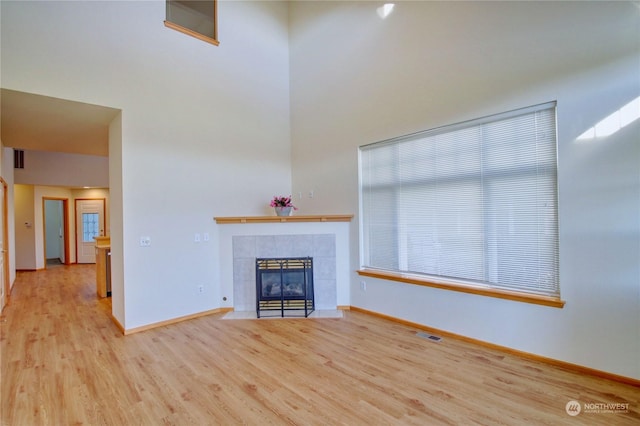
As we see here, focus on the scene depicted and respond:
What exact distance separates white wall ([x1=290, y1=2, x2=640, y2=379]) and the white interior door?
8.86 m

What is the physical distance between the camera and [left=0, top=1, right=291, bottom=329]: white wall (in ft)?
10.3

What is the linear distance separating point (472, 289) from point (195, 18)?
505 centimetres

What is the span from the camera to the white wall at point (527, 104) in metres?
2.31

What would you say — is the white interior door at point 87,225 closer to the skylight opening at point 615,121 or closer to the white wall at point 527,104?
the white wall at point 527,104

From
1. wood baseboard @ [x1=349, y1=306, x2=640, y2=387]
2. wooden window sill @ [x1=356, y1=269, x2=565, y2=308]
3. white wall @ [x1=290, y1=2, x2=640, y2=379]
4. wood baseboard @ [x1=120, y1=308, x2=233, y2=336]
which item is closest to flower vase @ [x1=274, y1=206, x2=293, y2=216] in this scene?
white wall @ [x1=290, y1=2, x2=640, y2=379]

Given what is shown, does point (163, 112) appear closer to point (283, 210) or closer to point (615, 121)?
point (283, 210)

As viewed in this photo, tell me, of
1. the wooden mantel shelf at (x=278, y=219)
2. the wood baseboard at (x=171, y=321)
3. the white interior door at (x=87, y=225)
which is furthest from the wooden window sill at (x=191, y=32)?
the white interior door at (x=87, y=225)

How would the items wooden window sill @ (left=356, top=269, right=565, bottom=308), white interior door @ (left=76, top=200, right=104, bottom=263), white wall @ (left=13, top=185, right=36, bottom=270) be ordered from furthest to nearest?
white interior door @ (left=76, top=200, right=104, bottom=263) → white wall @ (left=13, top=185, right=36, bottom=270) → wooden window sill @ (left=356, top=269, right=565, bottom=308)

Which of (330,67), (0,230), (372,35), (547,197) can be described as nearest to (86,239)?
(0,230)

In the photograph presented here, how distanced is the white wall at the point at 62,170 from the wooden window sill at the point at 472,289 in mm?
7949

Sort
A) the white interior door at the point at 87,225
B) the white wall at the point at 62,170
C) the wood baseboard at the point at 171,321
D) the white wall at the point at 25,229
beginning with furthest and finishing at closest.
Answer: the white interior door at the point at 87,225
the white wall at the point at 25,229
the white wall at the point at 62,170
the wood baseboard at the point at 171,321

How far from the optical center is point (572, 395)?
2.21 m

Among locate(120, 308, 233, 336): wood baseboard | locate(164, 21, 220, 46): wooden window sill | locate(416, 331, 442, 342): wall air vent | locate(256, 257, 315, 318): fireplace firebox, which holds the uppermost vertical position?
locate(164, 21, 220, 46): wooden window sill

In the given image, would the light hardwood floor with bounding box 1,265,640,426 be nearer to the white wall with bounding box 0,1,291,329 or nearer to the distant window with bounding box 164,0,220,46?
the white wall with bounding box 0,1,291,329
